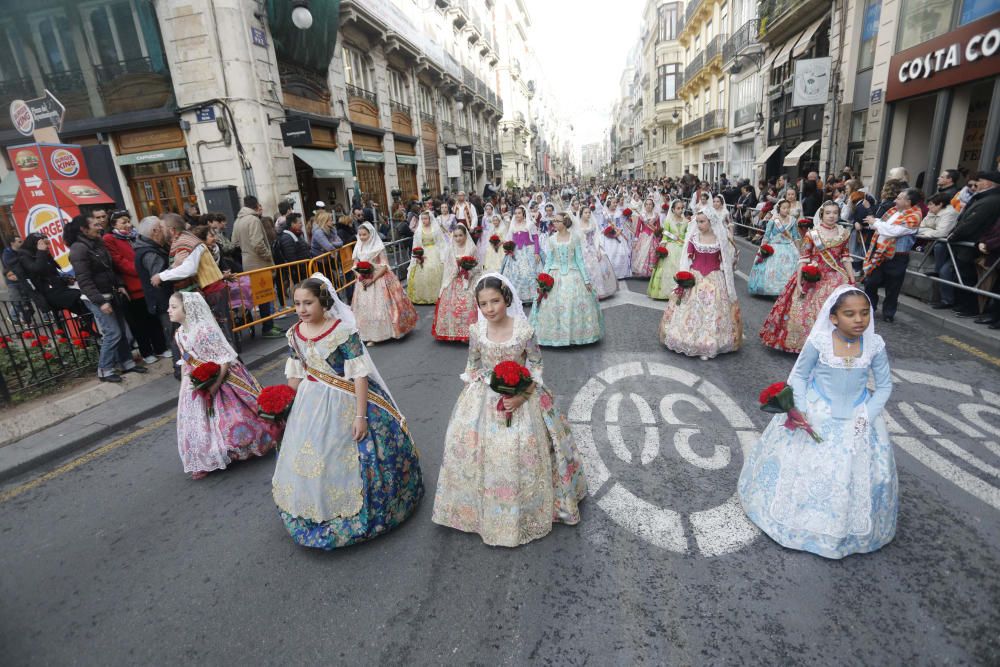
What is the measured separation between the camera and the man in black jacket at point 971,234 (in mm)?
6898

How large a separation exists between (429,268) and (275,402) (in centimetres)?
747

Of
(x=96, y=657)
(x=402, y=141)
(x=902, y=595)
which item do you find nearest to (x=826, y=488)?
(x=902, y=595)

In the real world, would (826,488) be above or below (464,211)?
below

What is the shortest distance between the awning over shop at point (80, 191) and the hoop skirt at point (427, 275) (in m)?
5.15

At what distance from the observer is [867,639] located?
2.53 m

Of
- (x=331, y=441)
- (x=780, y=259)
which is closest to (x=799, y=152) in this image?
(x=780, y=259)

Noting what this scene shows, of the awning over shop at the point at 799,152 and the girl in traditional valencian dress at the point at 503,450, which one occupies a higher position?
the awning over shop at the point at 799,152

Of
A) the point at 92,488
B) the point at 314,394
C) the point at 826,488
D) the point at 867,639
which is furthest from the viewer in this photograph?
the point at 92,488

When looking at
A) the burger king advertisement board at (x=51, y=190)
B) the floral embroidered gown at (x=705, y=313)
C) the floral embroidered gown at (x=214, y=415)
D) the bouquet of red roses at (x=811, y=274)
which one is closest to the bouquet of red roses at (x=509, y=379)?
the floral embroidered gown at (x=214, y=415)

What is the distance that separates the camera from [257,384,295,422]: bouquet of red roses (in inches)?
122

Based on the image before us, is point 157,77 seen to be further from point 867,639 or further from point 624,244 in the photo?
point 867,639

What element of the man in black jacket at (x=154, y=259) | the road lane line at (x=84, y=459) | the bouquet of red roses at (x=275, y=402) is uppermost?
the man in black jacket at (x=154, y=259)

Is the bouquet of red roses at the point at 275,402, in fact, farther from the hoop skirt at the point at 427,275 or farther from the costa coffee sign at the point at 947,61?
the costa coffee sign at the point at 947,61

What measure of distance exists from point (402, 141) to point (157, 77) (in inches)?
448
